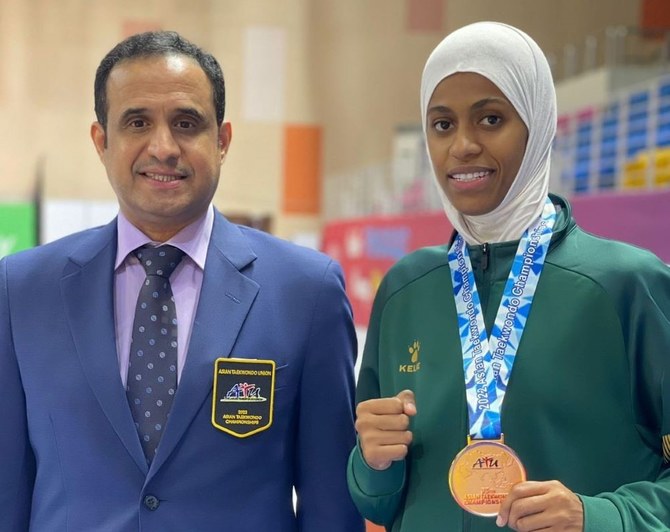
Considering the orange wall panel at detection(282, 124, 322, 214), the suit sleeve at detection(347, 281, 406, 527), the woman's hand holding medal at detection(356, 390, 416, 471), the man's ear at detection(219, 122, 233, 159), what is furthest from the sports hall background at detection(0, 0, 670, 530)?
the woman's hand holding medal at detection(356, 390, 416, 471)

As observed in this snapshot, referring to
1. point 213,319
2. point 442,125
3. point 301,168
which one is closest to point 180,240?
point 213,319

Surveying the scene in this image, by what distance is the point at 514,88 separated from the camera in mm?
1668

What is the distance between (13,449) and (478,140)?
1056 mm

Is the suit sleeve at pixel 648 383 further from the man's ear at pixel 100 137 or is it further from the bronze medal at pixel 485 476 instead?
the man's ear at pixel 100 137

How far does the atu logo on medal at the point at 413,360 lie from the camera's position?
1.78 metres

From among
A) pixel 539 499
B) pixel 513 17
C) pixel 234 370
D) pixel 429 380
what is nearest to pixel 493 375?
pixel 429 380

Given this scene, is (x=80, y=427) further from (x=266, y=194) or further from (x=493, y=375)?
(x=266, y=194)

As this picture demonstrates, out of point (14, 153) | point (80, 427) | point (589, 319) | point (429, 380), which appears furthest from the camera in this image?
point (14, 153)

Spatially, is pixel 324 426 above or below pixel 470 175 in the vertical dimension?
below

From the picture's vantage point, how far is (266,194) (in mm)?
15258

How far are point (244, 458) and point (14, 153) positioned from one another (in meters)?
13.2

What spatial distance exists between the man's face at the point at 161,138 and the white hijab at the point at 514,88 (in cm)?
48

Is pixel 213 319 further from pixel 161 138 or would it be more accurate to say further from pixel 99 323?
pixel 161 138

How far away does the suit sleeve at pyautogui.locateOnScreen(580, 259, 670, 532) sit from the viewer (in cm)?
154
